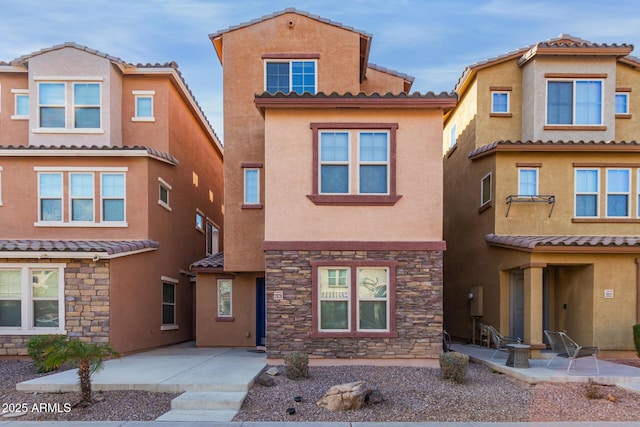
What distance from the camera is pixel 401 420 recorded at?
270 inches

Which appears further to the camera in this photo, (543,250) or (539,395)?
(543,250)

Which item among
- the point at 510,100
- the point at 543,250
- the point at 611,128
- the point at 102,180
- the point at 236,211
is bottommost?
the point at 543,250

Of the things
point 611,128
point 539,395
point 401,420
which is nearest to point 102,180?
point 401,420

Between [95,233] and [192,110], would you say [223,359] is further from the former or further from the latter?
[192,110]

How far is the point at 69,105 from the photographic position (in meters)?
13.4

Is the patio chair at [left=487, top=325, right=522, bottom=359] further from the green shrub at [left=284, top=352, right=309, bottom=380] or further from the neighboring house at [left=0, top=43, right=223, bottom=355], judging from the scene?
the neighboring house at [left=0, top=43, right=223, bottom=355]

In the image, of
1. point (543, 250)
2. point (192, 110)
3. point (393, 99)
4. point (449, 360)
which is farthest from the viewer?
point (192, 110)

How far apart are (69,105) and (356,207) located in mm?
9589

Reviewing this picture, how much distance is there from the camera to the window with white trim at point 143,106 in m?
14.2

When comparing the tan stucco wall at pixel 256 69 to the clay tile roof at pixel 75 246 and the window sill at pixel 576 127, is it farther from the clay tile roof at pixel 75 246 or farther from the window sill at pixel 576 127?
the window sill at pixel 576 127

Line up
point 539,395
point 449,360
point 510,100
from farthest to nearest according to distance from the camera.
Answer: point 510,100 → point 449,360 → point 539,395

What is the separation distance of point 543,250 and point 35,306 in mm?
13406

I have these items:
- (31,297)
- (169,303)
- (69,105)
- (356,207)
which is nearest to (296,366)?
(356,207)

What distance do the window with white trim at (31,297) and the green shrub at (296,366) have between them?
257 inches
